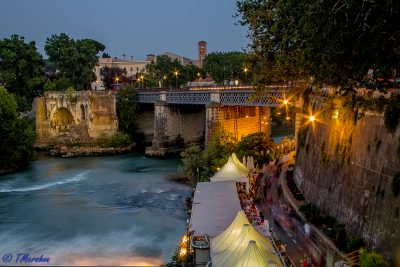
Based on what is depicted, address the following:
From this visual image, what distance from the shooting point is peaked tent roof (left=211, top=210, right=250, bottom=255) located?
51.2 ft

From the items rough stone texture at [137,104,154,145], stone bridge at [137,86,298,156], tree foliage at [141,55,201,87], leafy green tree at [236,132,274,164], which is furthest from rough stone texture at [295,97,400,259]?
tree foliage at [141,55,201,87]

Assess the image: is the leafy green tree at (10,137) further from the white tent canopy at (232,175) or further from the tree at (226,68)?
the tree at (226,68)

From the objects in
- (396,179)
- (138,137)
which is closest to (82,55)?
(138,137)

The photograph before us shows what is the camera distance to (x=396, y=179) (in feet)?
47.8

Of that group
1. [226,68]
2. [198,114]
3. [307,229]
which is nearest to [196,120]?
[198,114]

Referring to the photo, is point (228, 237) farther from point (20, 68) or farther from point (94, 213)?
point (20, 68)

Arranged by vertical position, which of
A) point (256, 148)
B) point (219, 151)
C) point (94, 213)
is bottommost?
point (94, 213)

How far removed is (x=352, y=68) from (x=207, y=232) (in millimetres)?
8390

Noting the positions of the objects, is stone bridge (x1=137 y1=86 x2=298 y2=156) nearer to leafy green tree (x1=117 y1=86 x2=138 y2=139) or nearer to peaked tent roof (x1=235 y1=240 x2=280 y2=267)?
leafy green tree (x1=117 y1=86 x2=138 y2=139)

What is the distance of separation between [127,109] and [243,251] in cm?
4916

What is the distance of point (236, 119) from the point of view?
1959 inches

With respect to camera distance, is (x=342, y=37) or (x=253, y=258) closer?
(x=253, y=258)

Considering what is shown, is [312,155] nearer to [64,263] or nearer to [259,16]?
[259,16]

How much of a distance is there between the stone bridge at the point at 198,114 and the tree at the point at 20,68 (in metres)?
18.3
